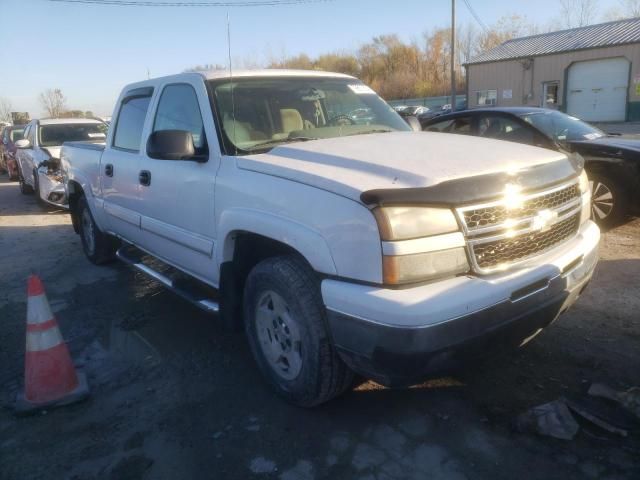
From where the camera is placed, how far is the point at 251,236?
307 cm

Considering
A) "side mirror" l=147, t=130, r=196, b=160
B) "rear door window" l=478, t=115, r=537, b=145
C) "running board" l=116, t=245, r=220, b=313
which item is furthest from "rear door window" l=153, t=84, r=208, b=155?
"rear door window" l=478, t=115, r=537, b=145

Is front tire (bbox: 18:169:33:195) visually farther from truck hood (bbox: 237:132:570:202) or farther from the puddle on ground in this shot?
truck hood (bbox: 237:132:570:202)

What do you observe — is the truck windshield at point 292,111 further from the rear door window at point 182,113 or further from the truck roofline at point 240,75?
the rear door window at point 182,113

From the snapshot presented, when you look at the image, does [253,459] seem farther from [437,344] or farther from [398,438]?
[437,344]

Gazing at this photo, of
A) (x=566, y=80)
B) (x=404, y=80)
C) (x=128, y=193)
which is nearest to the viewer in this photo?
(x=128, y=193)

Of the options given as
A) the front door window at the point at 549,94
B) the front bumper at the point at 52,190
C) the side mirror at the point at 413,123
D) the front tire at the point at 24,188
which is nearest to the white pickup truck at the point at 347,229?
the side mirror at the point at 413,123

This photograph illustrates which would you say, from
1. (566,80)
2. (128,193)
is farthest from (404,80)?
(128,193)

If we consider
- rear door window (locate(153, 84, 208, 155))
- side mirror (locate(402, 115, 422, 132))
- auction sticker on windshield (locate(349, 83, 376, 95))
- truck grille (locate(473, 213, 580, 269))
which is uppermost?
auction sticker on windshield (locate(349, 83, 376, 95))

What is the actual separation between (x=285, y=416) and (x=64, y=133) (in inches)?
385

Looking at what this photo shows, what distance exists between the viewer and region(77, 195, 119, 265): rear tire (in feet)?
19.7

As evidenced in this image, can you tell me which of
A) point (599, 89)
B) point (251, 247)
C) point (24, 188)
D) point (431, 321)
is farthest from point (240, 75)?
point (599, 89)

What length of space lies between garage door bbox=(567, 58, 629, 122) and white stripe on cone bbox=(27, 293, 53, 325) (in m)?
32.7

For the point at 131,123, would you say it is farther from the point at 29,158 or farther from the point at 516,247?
the point at 29,158

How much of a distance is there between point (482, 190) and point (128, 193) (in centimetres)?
320
